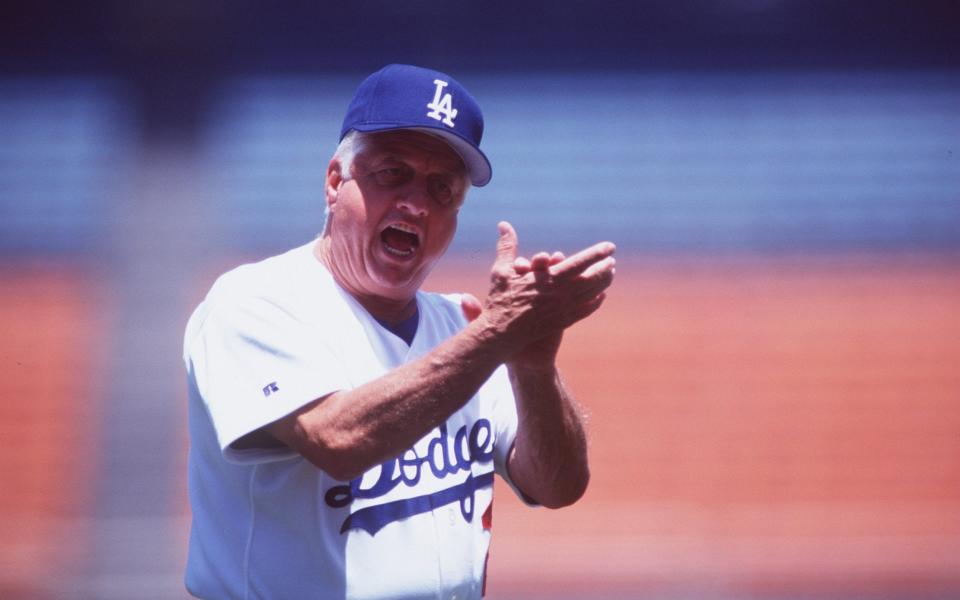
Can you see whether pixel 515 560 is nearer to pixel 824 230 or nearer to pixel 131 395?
pixel 131 395

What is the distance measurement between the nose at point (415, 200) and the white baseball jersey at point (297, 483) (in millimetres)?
204

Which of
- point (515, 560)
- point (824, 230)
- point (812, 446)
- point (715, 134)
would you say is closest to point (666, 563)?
point (515, 560)

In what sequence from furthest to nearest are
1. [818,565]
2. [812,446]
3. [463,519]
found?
[812,446]
[818,565]
[463,519]

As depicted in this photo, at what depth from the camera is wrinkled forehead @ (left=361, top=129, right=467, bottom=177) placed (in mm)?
1706

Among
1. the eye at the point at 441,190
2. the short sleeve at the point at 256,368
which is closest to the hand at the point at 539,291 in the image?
the short sleeve at the point at 256,368

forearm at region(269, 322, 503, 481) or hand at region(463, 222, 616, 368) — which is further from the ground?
hand at region(463, 222, 616, 368)

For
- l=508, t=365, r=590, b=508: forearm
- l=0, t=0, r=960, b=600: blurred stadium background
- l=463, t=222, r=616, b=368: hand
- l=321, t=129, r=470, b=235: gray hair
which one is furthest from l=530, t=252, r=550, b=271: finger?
l=0, t=0, r=960, b=600: blurred stadium background

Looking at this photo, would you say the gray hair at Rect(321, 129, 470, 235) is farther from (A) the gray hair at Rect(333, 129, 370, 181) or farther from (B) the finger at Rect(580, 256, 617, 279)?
(B) the finger at Rect(580, 256, 617, 279)

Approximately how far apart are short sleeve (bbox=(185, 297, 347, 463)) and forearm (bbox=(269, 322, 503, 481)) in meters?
0.04

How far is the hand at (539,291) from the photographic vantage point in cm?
135

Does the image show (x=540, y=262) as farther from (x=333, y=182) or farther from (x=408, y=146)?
(x=333, y=182)

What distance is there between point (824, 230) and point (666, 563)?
7.15ft

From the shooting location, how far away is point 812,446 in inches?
202

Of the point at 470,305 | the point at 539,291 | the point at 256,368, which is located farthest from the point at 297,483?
the point at 539,291
